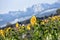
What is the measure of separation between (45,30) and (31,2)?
3.90 ft

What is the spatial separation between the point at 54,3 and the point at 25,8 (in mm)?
573

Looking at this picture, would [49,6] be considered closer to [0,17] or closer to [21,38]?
[0,17]

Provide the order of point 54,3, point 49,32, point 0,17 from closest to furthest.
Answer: point 49,32 → point 0,17 → point 54,3

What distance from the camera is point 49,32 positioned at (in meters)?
3.21

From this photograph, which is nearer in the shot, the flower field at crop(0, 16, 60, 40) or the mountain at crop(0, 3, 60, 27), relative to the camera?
the flower field at crop(0, 16, 60, 40)

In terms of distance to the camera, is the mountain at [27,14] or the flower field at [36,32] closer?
the flower field at [36,32]

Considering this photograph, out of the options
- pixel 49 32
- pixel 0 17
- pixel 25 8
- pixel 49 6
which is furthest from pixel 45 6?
pixel 49 32

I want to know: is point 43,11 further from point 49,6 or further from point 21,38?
point 21,38

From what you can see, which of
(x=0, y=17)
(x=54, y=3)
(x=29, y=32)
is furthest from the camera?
(x=54, y=3)

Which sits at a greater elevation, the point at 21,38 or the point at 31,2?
the point at 31,2

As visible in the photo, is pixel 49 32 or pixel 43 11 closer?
pixel 49 32

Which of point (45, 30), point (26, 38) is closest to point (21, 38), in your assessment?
point (26, 38)

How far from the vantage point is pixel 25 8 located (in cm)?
433

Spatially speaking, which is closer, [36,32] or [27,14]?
[36,32]
